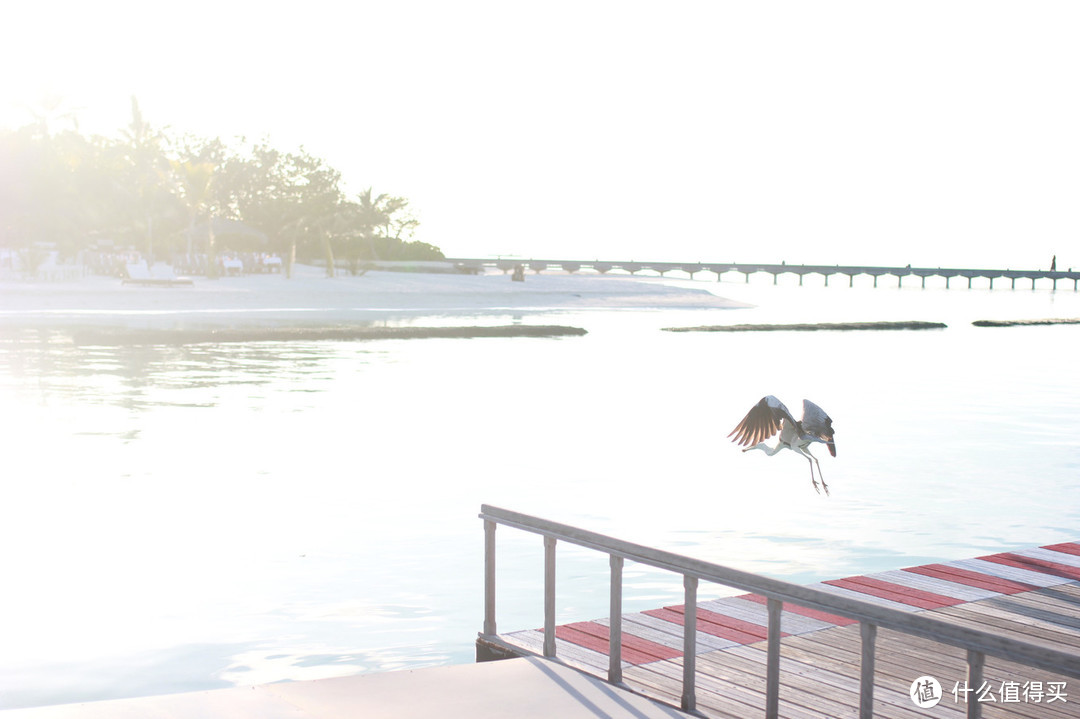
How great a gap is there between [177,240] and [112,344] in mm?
51538

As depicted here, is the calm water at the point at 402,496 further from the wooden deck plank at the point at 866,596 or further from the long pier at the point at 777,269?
the long pier at the point at 777,269

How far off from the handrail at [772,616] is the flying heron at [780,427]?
1324mm

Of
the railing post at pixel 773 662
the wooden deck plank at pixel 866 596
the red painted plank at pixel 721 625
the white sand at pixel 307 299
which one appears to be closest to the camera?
the railing post at pixel 773 662

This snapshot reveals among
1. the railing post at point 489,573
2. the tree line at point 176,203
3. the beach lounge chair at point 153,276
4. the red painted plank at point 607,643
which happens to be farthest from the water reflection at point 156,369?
the tree line at point 176,203

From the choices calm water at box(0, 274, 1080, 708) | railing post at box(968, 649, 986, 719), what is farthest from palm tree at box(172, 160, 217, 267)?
railing post at box(968, 649, 986, 719)

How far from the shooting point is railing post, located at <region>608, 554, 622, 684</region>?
5.23m

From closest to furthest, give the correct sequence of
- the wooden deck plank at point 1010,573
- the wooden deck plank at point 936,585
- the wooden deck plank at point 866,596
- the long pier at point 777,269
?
the wooden deck plank at point 866,596, the wooden deck plank at point 936,585, the wooden deck plank at point 1010,573, the long pier at point 777,269

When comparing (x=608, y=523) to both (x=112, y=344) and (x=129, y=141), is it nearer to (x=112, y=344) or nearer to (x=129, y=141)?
(x=112, y=344)

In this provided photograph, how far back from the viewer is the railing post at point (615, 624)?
523 centimetres

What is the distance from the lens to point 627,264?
138 m

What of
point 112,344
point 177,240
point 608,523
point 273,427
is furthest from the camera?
point 177,240

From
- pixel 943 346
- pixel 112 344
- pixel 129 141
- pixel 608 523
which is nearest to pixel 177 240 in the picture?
pixel 129 141

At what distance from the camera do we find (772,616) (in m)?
4.57

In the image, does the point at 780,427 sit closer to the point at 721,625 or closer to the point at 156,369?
the point at 721,625
